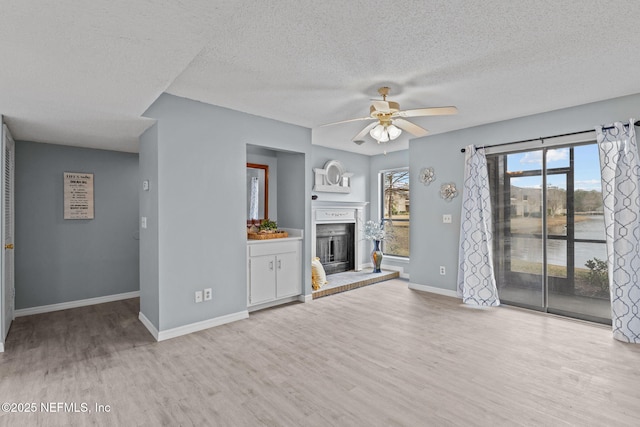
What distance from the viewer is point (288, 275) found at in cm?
445

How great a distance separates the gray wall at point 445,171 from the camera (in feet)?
12.7

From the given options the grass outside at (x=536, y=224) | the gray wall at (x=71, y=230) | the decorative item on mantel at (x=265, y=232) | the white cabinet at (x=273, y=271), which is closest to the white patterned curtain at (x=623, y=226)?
the grass outside at (x=536, y=224)

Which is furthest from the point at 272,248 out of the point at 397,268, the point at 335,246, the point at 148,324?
the point at 397,268

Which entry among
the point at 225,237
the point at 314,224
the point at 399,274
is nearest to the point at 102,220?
the point at 225,237

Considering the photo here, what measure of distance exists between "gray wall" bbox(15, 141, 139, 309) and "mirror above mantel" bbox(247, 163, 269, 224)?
67.2 inches

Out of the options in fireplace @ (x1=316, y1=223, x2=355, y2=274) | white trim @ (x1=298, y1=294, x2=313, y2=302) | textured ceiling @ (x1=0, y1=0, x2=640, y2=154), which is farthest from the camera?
fireplace @ (x1=316, y1=223, x2=355, y2=274)

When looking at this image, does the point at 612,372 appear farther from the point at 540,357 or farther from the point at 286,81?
the point at 286,81

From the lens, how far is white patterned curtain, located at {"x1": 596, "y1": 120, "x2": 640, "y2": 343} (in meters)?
3.20

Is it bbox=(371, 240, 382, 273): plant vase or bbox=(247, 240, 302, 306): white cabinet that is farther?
bbox=(371, 240, 382, 273): plant vase

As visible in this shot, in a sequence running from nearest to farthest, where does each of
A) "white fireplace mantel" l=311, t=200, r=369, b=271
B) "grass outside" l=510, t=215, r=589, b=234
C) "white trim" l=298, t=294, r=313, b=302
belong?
"grass outside" l=510, t=215, r=589, b=234, "white trim" l=298, t=294, r=313, b=302, "white fireplace mantel" l=311, t=200, r=369, b=271

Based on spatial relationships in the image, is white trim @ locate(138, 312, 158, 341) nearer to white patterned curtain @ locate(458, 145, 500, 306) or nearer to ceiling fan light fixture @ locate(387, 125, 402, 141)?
ceiling fan light fixture @ locate(387, 125, 402, 141)

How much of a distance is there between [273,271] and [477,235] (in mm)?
2812

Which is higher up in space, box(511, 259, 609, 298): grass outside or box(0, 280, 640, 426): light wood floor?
box(511, 259, 609, 298): grass outside

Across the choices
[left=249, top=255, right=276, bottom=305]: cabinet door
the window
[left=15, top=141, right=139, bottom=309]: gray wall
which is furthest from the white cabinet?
the window
